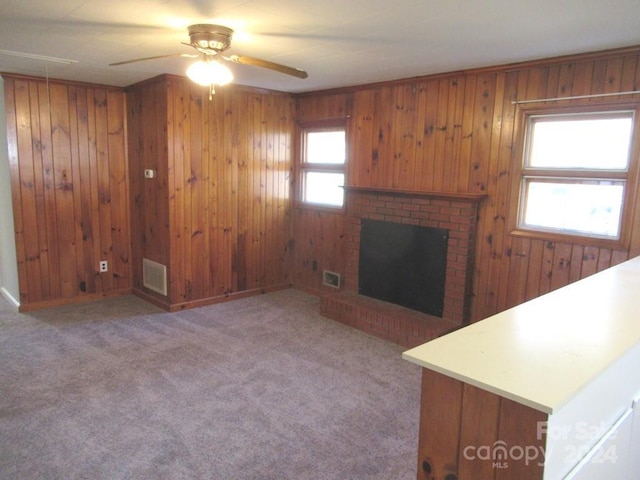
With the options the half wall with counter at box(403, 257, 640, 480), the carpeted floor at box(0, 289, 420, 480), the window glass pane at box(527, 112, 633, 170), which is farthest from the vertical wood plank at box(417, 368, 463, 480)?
the window glass pane at box(527, 112, 633, 170)

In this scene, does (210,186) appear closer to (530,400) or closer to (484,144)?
(484,144)

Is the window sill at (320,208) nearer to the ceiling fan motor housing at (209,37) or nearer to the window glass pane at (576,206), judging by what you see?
the window glass pane at (576,206)

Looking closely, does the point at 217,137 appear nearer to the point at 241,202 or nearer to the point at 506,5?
the point at 241,202

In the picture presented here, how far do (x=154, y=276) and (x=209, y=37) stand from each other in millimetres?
2872

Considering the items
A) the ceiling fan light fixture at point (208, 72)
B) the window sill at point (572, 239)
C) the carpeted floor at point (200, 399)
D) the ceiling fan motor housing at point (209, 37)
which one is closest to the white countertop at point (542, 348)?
the carpeted floor at point (200, 399)

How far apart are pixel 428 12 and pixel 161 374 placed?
2.93 m

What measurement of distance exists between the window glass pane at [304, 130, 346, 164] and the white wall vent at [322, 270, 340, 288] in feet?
4.22

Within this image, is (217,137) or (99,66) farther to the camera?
(217,137)

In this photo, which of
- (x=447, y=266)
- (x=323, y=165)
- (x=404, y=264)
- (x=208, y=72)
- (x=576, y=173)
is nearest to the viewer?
(x=208, y=72)

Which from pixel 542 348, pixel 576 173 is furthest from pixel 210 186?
pixel 542 348

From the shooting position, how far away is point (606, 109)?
316cm

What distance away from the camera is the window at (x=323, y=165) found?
5.16 meters

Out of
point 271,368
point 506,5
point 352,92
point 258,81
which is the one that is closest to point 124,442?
point 271,368

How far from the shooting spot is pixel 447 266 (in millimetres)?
3998
